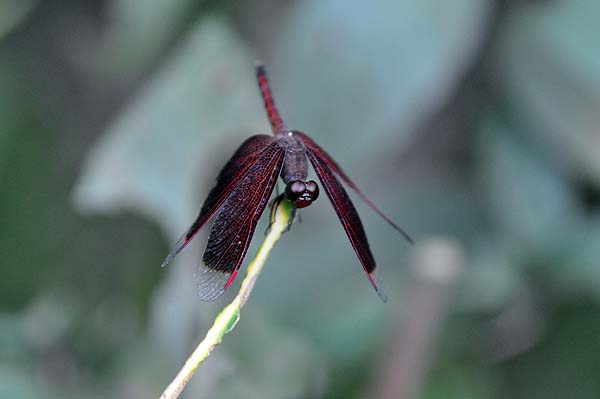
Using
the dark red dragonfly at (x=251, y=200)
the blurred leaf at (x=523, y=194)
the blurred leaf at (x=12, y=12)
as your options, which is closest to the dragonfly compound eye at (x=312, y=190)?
the dark red dragonfly at (x=251, y=200)

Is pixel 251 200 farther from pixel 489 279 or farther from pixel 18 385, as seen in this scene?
pixel 489 279

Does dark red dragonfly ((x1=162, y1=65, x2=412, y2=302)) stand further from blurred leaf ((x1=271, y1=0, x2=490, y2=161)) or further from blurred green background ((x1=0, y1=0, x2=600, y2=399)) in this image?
blurred leaf ((x1=271, y1=0, x2=490, y2=161))

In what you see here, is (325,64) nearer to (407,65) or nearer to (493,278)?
(407,65)

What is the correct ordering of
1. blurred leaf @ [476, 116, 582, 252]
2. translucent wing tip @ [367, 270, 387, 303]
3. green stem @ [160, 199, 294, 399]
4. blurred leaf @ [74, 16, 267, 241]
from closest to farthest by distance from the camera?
green stem @ [160, 199, 294, 399]
translucent wing tip @ [367, 270, 387, 303]
blurred leaf @ [74, 16, 267, 241]
blurred leaf @ [476, 116, 582, 252]

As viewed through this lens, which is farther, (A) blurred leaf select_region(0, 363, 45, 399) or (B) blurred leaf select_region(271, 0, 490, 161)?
(B) blurred leaf select_region(271, 0, 490, 161)

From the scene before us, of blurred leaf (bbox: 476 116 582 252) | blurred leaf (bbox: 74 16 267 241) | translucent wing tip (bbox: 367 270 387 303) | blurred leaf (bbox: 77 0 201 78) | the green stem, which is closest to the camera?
the green stem

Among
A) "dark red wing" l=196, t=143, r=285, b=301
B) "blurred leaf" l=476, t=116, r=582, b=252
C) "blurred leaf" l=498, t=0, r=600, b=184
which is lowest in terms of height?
"blurred leaf" l=476, t=116, r=582, b=252

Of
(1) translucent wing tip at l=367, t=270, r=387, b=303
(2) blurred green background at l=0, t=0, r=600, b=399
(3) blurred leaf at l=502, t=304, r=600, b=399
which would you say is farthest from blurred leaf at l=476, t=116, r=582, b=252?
(1) translucent wing tip at l=367, t=270, r=387, b=303
